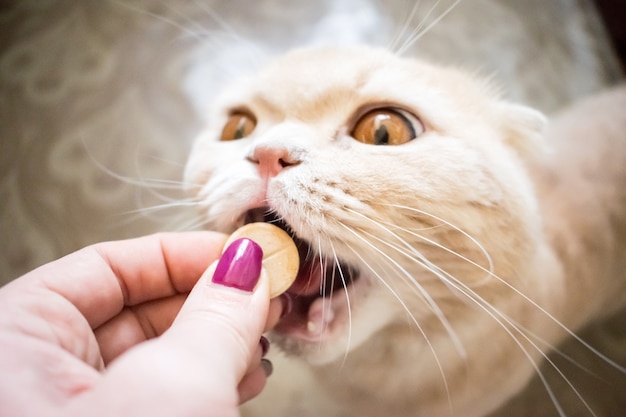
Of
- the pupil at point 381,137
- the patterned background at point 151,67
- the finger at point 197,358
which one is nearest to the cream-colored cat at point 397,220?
the pupil at point 381,137

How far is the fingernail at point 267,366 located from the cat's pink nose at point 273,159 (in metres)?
0.31

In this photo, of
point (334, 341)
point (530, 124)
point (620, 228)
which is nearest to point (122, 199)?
point (334, 341)

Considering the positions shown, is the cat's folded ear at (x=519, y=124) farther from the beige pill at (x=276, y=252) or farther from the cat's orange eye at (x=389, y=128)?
the beige pill at (x=276, y=252)

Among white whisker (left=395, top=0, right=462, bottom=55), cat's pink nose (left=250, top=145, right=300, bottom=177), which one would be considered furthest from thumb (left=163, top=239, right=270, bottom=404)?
white whisker (left=395, top=0, right=462, bottom=55)

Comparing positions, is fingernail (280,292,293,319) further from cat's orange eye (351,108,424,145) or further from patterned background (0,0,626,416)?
patterned background (0,0,626,416)

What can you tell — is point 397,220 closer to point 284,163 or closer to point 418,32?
point 284,163

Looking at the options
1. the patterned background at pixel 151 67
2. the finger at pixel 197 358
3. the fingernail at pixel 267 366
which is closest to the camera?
the finger at pixel 197 358

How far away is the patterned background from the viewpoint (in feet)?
3.30

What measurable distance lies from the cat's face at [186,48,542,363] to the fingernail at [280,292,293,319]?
0.02 meters

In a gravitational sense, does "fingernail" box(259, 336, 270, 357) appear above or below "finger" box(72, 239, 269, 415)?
below

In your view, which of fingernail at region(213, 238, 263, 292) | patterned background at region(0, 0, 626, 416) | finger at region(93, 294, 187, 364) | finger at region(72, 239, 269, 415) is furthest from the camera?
patterned background at region(0, 0, 626, 416)

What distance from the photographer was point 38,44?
1162 millimetres

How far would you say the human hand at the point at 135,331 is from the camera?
35 centimetres

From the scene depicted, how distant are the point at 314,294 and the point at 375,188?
0.21 m
